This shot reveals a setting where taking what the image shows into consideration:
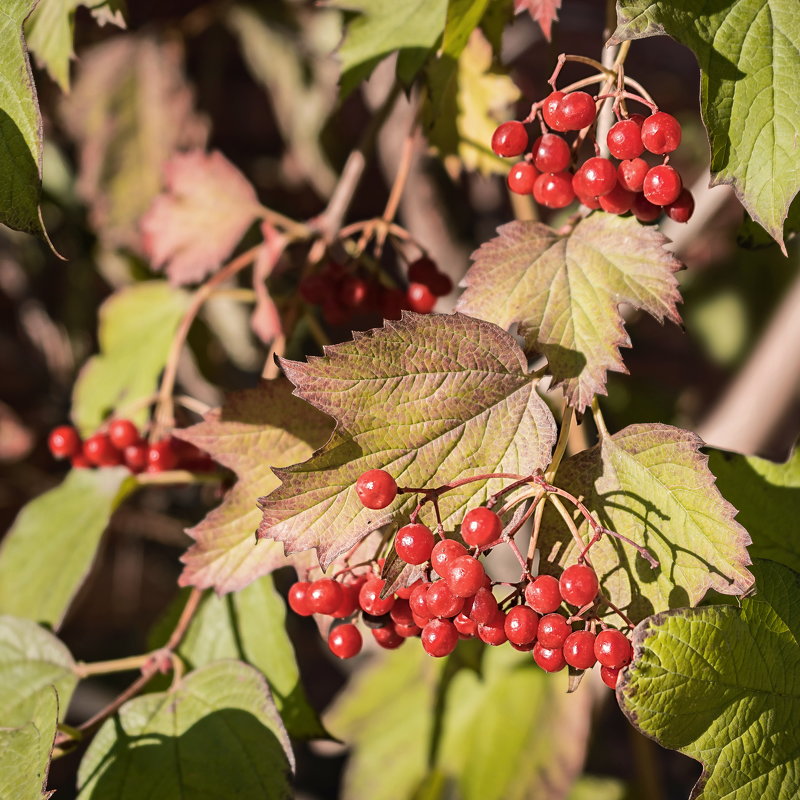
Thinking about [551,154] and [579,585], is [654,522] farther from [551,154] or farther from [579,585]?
[551,154]

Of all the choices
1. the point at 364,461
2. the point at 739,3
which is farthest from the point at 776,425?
the point at 364,461

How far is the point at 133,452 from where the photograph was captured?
3.41ft

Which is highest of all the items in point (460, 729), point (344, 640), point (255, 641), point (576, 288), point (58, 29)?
point (58, 29)

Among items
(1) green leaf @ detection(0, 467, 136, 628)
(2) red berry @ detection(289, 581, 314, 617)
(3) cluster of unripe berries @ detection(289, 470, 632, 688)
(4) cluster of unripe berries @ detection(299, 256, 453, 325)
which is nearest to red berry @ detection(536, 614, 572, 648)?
(3) cluster of unripe berries @ detection(289, 470, 632, 688)

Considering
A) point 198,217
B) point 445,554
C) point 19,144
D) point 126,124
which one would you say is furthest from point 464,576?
point 126,124

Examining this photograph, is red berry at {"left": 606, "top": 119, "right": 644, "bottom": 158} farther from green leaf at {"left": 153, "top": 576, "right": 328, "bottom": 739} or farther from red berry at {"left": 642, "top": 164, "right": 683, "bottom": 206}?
green leaf at {"left": 153, "top": 576, "right": 328, "bottom": 739}

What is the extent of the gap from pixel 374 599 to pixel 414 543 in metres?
0.09

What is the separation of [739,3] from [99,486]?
0.90 metres

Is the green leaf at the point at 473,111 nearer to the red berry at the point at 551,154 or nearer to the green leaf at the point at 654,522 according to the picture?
the red berry at the point at 551,154

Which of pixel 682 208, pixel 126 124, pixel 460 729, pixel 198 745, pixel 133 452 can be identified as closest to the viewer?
pixel 682 208

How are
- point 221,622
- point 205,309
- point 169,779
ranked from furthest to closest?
point 205,309, point 221,622, point 169,779

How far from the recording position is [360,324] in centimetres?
208

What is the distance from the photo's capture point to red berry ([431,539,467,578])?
613mm

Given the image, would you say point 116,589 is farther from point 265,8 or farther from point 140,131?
point 265,8
